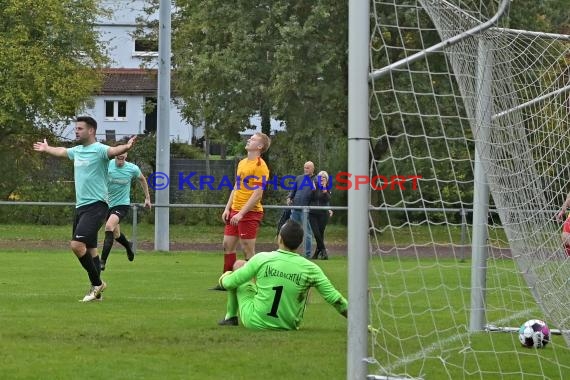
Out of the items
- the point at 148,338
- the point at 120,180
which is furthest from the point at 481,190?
the point at 120,180

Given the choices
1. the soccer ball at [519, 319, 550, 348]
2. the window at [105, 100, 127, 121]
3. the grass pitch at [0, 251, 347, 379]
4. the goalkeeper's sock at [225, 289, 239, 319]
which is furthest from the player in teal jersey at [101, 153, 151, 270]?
the window at [105, 100, 127, 121]

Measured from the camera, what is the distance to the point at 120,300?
42.5ft

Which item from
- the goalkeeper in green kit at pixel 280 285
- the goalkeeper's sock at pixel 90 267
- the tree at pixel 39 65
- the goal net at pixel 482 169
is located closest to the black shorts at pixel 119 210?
the goalkeeper's sock at pixel 90 267

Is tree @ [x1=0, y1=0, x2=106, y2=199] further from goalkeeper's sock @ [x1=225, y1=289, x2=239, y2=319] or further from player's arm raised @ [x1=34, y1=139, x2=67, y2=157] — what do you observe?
goalkeeper's sock @ [x1=225, y1=289, x2=239, y2=319]

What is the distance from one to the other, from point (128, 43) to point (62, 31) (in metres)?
29.6

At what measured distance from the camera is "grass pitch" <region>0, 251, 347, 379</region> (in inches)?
312

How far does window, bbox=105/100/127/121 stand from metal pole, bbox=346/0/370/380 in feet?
198

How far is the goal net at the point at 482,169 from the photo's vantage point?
838 cm

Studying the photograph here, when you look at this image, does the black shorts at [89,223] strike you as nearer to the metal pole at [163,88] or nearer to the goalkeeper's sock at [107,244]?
the goalkeeper's sock at [107,244]

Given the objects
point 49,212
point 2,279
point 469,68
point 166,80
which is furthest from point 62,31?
point 469,68

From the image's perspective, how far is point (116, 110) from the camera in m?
67.2

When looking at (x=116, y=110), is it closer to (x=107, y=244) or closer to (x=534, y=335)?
(x=107, y=244)

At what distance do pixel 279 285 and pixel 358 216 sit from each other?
2.61 meters

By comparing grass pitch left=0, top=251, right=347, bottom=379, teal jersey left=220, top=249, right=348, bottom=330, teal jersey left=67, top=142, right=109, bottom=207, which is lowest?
grass pitch left=0, top=251, right=347, bottom=379
